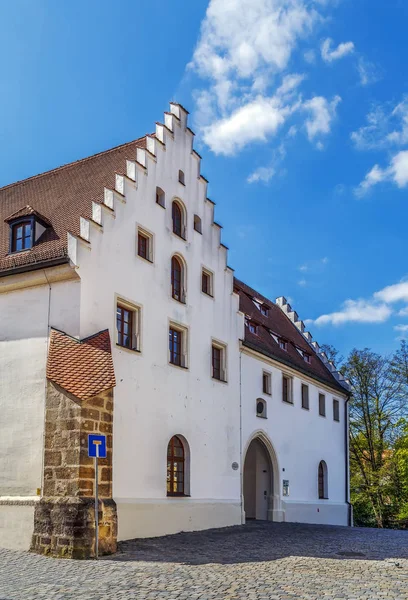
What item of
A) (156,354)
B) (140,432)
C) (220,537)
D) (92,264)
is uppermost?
(92,264)

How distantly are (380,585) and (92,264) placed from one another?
34.3 ft

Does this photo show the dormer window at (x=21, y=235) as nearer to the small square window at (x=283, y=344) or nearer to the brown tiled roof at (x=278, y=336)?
the brown tiled roof at (x=278, y=336)

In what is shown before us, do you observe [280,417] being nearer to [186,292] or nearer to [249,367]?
[249,367]

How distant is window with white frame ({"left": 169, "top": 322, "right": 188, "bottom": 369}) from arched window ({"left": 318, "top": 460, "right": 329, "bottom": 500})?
14.4 meters

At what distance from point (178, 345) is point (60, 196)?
6.00 meters

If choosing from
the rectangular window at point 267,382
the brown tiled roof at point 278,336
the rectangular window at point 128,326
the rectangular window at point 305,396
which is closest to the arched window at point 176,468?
the rectangular window at point 128,326

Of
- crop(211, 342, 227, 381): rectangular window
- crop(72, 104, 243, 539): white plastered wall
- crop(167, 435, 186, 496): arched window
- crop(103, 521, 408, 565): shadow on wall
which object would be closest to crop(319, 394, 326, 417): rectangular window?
crop(72, 104, 243, 539): white plastered wall

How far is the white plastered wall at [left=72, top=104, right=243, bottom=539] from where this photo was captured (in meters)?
18.9

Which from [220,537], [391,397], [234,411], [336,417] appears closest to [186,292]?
[234,411]

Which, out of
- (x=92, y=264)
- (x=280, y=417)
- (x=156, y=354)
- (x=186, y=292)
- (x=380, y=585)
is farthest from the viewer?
(x=280, y=417)

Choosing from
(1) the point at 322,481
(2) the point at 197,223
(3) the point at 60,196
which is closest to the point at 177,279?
(2) the point at 197,223

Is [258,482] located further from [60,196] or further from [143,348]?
[60,196]

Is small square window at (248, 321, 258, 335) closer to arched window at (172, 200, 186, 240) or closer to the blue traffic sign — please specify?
arched window at (172, 200, 186, 240)

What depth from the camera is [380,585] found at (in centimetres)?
1218
